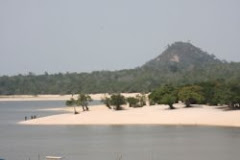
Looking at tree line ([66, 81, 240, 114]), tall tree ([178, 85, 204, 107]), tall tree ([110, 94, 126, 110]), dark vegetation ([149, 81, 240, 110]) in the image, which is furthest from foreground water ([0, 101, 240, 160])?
tall tree ([110, 94, 126, 110])

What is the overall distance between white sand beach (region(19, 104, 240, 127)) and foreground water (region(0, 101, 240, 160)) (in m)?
4.29

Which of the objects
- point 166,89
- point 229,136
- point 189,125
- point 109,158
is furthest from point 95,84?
point 109,158

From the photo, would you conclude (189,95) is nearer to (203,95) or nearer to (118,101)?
(203,95)

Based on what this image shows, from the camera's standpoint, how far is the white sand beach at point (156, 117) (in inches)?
2525

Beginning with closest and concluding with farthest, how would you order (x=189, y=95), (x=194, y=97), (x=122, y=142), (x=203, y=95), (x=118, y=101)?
1. (x=122, y=142)
2. (x=189, y=95)
3. (x=194, y=97)
4. (x=203, y=95)
5. (x=118, y=101)

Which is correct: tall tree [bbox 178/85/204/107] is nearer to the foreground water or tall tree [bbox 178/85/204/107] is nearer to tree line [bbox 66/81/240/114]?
tree line [bbox 66/81/240/114]

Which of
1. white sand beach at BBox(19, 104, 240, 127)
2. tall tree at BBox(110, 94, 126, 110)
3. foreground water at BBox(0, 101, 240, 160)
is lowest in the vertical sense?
foreground water at BBox(0, 101, 240, 160)

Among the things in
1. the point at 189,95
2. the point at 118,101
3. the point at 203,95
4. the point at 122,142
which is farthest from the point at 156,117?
the point at 122,142

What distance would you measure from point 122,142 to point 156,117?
20.6 m

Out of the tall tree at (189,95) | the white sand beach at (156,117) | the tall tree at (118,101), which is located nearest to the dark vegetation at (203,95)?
the tall tree at (189,95)

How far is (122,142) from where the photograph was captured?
48.8 metres

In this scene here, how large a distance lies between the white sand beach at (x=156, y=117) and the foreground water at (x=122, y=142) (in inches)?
169

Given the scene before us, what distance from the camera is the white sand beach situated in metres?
64.1

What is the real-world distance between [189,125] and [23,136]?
17028 mm
